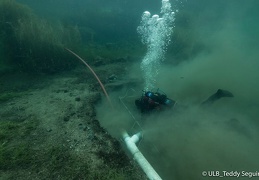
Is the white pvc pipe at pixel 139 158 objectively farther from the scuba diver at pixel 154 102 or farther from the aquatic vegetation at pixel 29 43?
the aquatic vegetation at pixel 29 43

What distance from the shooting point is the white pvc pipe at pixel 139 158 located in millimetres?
4899

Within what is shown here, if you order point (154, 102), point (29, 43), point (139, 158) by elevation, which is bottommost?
point (139, 158)

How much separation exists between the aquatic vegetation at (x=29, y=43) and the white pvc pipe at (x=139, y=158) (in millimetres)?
7149

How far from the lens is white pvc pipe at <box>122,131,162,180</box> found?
4899 mm

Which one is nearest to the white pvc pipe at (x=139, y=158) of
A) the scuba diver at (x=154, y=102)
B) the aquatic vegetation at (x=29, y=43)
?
the scuba diver at (x=154, y=102)

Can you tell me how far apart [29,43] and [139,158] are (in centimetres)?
898

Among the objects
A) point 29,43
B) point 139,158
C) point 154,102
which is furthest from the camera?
point 29,43

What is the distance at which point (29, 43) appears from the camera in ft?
35.8

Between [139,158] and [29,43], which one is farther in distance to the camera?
[29,43]

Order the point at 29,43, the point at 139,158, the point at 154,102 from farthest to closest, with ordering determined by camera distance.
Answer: the point at 29,43, the point at 154,102, the point at 139,158

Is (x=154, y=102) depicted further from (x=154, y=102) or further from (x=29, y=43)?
(x=29, y=43)

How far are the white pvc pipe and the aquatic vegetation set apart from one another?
7149 mm

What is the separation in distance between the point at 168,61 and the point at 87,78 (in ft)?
20.5

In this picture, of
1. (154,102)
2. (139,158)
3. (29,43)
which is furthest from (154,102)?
(29,43)
